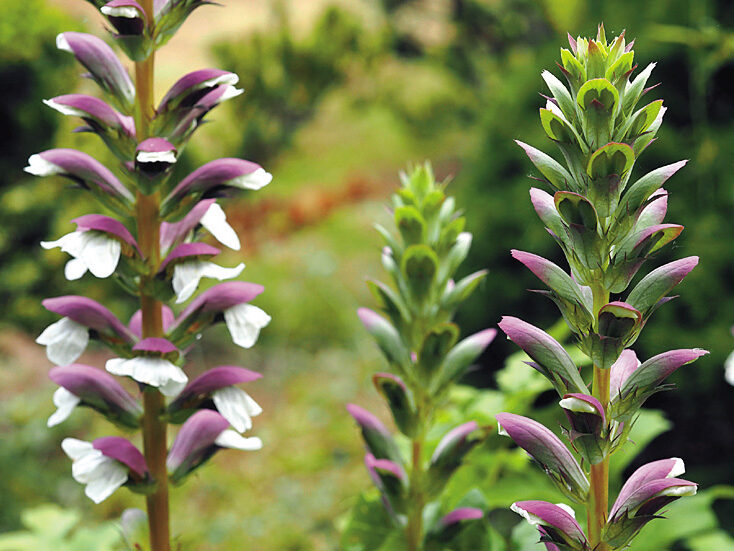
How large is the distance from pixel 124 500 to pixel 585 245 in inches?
152

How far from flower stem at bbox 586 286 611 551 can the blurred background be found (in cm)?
90

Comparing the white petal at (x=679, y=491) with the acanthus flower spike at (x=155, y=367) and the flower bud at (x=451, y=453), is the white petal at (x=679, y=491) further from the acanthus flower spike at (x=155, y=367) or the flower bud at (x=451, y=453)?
the acanthus flower spike at (x=155, y=367)

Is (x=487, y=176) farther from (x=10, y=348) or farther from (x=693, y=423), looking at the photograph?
(x=10, y=348)

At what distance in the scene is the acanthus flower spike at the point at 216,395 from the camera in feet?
3.77

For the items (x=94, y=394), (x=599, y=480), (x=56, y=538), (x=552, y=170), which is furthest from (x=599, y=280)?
(x=56, y=538)

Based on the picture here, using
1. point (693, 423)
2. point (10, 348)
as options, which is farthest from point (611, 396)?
point (10, 348)

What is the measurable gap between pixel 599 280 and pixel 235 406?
1.98ft

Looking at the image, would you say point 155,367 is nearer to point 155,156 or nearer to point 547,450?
A: point 155,156

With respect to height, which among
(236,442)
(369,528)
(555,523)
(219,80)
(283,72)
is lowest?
(555,523)

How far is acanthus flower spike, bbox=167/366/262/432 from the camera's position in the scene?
1.15 metres

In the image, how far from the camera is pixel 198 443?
120 centimetres

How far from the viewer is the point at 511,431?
851 mm

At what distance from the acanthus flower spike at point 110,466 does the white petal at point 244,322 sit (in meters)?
0.24

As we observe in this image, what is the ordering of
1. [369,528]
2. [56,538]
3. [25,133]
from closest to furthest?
[369,528] < [56,538] < [25,133]
